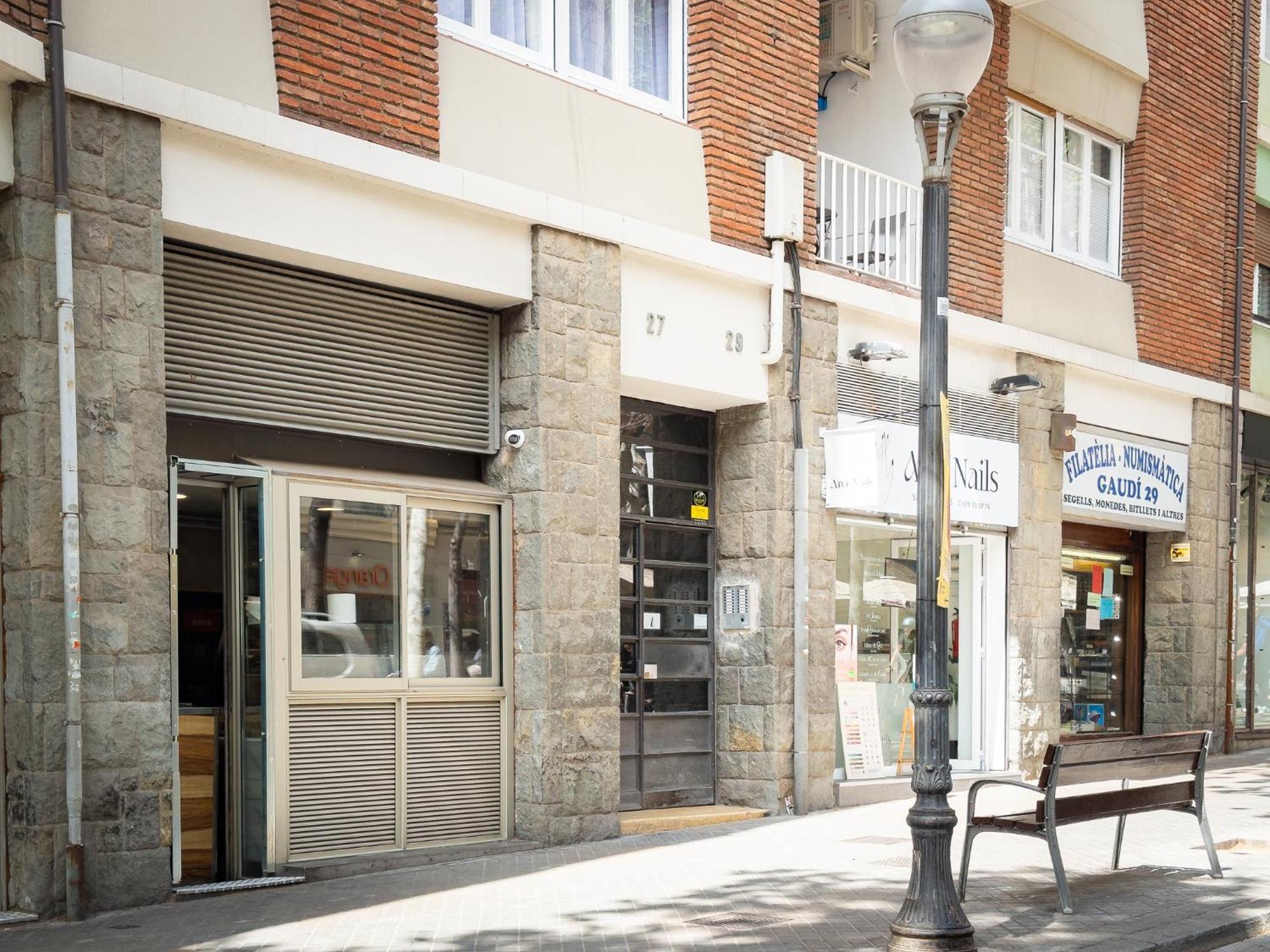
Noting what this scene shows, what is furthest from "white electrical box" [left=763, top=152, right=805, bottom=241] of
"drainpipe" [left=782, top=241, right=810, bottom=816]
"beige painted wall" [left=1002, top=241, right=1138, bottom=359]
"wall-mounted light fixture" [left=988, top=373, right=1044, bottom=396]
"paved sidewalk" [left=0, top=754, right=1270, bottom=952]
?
"paved sidewalk" [left=0, top=754, right=1270, bottom=952]

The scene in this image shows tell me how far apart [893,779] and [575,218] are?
5862mm

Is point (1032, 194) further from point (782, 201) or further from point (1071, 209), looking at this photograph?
point (782, 201)

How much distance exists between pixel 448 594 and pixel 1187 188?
37.3 ft

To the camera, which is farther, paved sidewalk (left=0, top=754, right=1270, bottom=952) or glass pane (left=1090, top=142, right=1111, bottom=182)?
glass pane (left=1090, top=142, right=1111, bottom=182)

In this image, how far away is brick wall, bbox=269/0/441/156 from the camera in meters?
9.12

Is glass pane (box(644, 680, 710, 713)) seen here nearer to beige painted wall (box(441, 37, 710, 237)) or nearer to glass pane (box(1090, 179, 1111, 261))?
beige painted wall (box(441, 37, 710, 237))

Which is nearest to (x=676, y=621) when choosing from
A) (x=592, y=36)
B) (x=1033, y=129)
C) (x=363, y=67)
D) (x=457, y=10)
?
(x=592, y=36)

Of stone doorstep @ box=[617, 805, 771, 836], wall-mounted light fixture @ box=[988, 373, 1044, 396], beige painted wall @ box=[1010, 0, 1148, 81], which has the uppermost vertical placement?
beige painted wall @ box=[1010, 0, 1148, 81]

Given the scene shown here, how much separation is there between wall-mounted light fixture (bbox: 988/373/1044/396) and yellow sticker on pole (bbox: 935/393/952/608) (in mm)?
7864

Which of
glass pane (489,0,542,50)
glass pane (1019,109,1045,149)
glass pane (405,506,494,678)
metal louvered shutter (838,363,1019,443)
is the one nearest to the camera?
glass pane (405,506,494,678)

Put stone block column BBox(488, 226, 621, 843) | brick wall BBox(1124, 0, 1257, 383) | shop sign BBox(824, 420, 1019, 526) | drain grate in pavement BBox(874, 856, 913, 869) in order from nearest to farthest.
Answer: drain grate in pavement BBox(874, 856, 913, 869)
stone block column BBox(488, 226, 621, 843)
shop sign BBox(824, 420, 1019, 526)
brick wall BBox(1124, 0, 1257, 383)

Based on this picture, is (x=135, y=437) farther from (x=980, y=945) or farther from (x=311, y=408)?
(x=980, y=945)

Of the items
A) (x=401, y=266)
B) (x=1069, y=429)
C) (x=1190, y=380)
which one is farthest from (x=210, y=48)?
(x=1190, y=380)

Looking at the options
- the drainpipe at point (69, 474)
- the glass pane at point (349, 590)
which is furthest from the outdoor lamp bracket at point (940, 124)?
the glass pane at point (349, 590)
